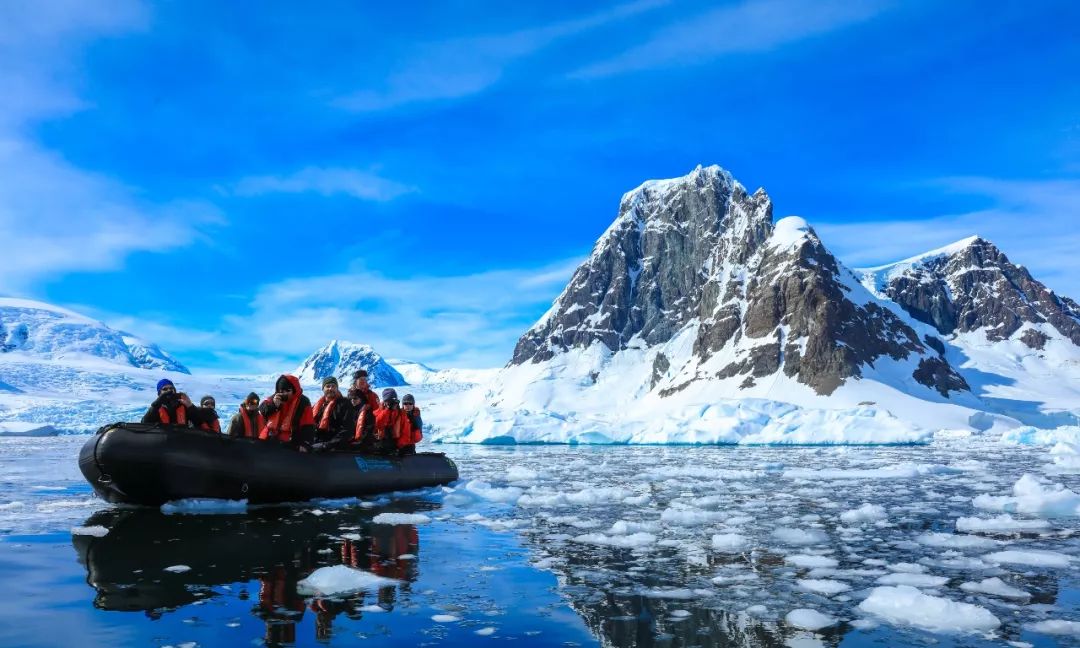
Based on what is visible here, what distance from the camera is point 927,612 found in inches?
256

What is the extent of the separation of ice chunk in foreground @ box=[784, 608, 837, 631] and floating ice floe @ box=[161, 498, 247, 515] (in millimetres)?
11373

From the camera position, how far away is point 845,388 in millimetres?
127312

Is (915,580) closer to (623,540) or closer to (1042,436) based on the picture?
(623,540)

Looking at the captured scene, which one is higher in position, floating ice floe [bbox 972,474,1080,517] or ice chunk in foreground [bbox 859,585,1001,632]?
ice chunk in foreground [bbox 859,585,1001,632]

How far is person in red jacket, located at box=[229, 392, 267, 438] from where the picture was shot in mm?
16200

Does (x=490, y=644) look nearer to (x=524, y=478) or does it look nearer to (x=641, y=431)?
(x=524, y=478)

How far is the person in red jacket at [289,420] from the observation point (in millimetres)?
15922

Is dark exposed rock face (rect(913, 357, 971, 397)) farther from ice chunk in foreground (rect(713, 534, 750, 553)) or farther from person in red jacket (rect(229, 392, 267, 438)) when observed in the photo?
ice chunk in foreground (rect(713, 534, 750, 553))

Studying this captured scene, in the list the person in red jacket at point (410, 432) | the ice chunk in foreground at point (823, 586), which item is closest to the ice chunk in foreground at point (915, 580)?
the ice chunk in foreground at point (823, 586)

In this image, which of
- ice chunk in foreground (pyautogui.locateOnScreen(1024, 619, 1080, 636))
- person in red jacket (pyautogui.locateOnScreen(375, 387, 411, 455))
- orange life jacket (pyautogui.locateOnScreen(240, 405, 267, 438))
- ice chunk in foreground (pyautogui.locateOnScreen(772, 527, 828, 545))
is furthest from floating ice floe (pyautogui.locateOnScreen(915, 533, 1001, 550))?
orange life jacket (pyautogui.locateOnScreen(240, 405, 267, 438))

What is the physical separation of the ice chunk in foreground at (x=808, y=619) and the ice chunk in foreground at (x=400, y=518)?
27.4 ft

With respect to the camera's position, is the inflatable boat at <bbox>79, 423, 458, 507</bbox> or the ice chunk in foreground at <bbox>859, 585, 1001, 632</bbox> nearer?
the ice chunk in foreground at <bbox>859, 585, 1001, 632</bbox>

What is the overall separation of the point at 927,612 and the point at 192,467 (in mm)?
12221

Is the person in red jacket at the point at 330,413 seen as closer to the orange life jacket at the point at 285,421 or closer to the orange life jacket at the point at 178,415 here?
the orange life jacket at the point at 285,421
